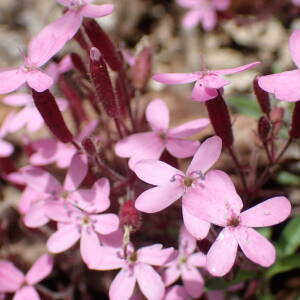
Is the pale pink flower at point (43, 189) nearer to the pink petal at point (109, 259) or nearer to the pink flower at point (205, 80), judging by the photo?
the pink petal at point (109, 259)

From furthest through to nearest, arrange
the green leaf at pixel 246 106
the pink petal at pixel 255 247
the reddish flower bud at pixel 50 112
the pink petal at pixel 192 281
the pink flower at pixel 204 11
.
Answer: the pink flower at pixel 204 11 < the green leaf at pixel 246 106 < the pink petal at pixel 192 281 < the reddish flower bud at pixel 50 112 < the pink petal at pixel 255 247

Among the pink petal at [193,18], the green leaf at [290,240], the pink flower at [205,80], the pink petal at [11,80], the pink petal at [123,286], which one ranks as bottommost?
the green leaf at [290,240]

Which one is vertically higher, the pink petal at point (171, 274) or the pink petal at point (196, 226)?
the pink petal at point (196, 226)

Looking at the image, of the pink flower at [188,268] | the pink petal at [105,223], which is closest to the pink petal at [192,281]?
the pink flower at [188,268]

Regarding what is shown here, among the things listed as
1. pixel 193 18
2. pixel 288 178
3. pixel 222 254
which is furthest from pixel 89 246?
pixel 193 18

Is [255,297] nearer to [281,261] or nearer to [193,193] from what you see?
[281,261]

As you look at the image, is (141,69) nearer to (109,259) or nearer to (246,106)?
(246,106)

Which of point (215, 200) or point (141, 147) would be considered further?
point (141, 147)

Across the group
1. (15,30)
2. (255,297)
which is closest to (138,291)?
(255,297)
